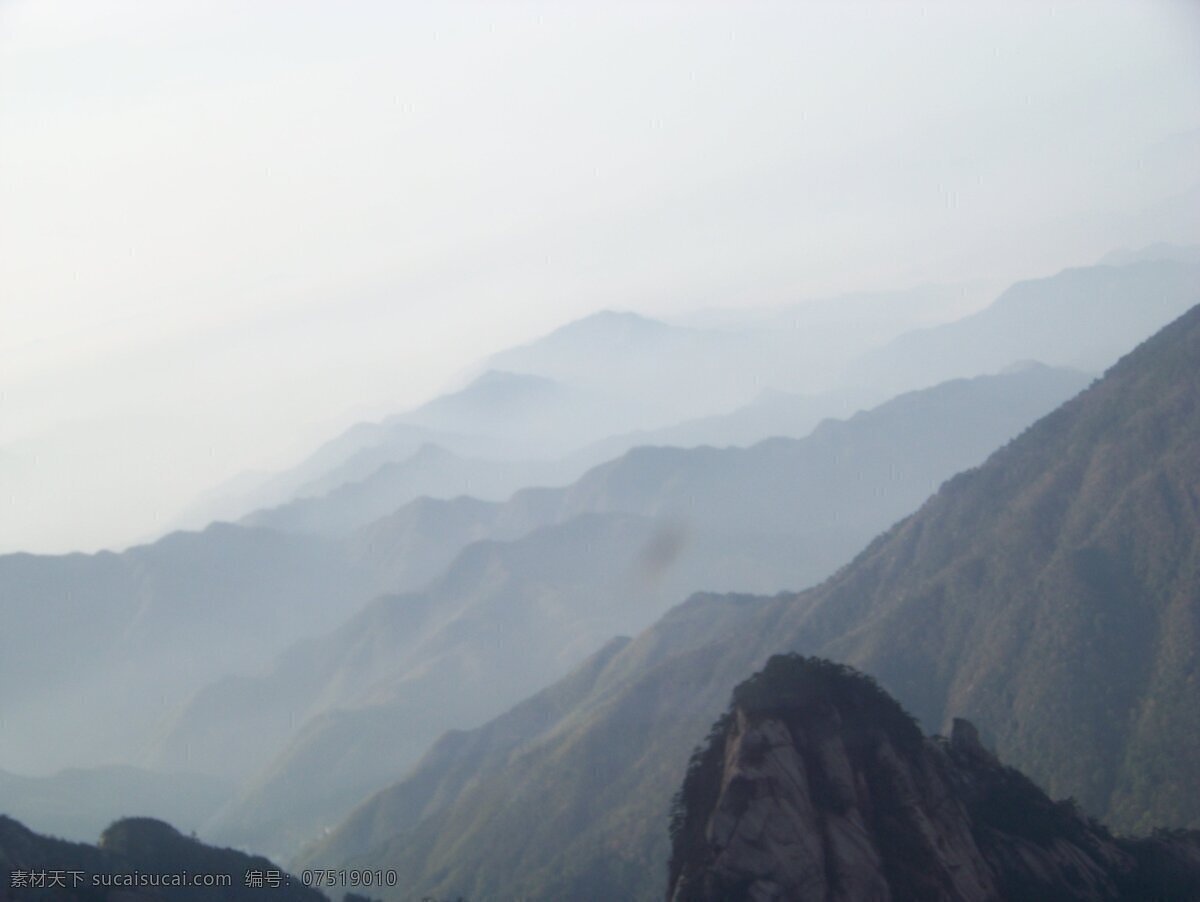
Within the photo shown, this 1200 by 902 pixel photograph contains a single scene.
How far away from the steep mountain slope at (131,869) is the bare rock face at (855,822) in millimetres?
16229

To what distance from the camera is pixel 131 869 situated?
35.2 m

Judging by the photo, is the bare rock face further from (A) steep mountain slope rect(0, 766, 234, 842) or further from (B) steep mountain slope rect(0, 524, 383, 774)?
(B) steep mountain slope rect(0, 524, 383, 774)

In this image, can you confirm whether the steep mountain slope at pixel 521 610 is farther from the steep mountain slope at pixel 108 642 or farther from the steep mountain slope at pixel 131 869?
the steep mountain slope at pixel 131 869

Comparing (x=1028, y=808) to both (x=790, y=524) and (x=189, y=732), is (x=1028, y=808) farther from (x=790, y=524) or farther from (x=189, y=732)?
(x=790, y=524)

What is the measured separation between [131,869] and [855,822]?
26441 millimetres

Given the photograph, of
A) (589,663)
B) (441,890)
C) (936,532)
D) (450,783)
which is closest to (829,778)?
(441,890)

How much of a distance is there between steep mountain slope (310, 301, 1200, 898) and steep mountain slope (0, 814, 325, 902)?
20965 millimetres

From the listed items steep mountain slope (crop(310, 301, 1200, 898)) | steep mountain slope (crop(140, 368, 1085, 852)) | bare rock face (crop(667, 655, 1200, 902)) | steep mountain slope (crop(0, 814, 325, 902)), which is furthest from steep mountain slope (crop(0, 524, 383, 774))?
bare rock face (crop(667, 655, 1200, 902))

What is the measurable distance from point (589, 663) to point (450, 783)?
17347 mm

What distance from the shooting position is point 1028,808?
78.3 ft

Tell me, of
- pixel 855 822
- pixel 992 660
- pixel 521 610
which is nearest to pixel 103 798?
pixel 521 610

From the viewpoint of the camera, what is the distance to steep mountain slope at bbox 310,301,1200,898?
166 feet

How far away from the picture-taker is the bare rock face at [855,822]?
18609mm

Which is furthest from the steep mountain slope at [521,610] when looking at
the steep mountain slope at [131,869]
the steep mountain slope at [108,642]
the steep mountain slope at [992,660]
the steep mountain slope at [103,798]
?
the steep mountain slope at [131,869]
